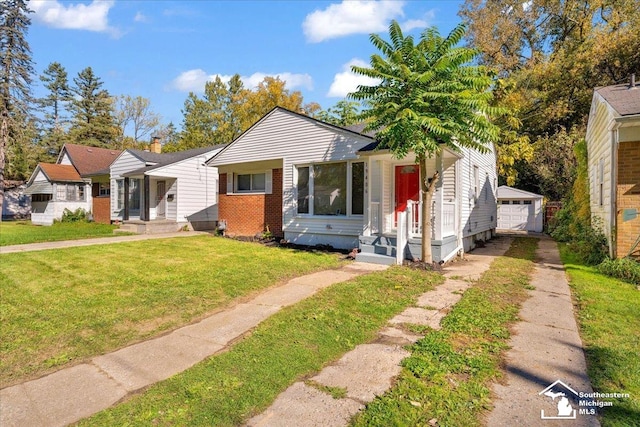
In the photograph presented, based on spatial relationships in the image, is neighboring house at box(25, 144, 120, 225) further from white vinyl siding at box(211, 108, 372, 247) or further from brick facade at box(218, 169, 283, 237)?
white vinyl siding at box(211, 108, 372, 247)

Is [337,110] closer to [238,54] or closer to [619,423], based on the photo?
[238,54]

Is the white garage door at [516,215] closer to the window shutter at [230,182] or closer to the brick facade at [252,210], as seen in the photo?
the brick facade at [252,210]

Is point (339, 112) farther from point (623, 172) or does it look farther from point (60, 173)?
point (623, 172)

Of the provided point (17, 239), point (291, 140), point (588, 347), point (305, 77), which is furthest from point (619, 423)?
point (305, 77)

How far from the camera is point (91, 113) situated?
41750 millimetres

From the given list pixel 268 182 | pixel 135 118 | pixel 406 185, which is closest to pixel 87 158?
pixel 135 118

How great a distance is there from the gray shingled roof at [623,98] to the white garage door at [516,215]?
1482 centimetres

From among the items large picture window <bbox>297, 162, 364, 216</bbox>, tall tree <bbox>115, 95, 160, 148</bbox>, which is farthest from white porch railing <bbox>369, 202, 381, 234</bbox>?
tall tree <bbox>115, 95, 160, 148</bbox>

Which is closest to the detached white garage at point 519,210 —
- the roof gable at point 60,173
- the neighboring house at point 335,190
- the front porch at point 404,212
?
the neighboring house at point 335,190

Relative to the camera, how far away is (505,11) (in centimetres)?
2612

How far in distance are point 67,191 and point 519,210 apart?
102 ft

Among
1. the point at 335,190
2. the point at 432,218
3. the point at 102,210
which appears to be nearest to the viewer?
the point at 432,218

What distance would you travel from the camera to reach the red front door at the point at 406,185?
10086mm

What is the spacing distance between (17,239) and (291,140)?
11673 mm
